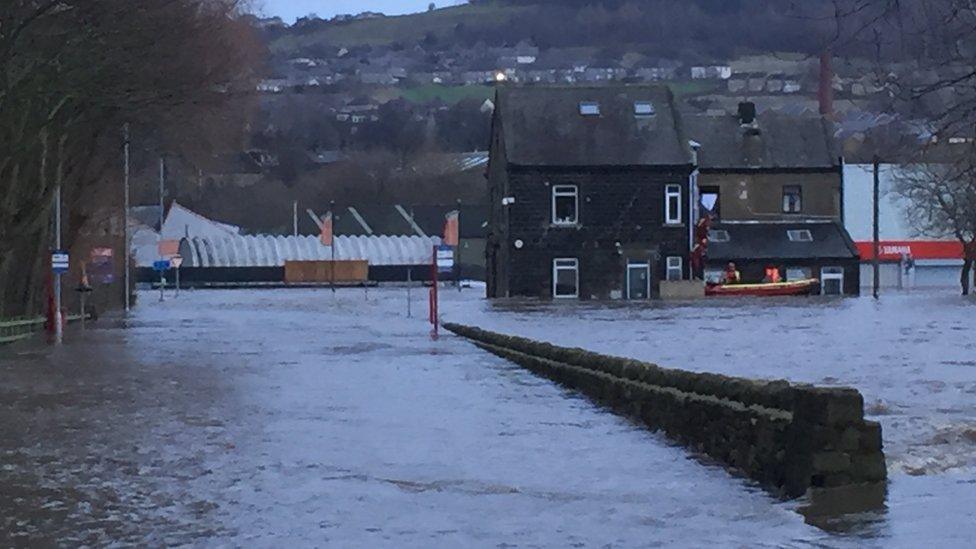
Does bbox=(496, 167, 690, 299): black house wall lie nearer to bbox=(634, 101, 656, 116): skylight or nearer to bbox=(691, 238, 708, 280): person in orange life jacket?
bbox=(691, 238, 708, 280): person in orange life jacket

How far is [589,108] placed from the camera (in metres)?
79.1

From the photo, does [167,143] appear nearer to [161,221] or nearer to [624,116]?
[624,116]

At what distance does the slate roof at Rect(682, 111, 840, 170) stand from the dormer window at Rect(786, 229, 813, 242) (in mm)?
3445

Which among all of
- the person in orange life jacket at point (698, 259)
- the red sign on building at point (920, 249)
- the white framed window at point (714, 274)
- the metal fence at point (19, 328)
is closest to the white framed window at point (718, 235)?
the white framed window at point (714, 274)

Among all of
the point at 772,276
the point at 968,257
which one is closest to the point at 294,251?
the point at 968,257

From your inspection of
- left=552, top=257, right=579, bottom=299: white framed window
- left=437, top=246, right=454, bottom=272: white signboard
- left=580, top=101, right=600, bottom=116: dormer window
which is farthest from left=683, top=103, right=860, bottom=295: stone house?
left=437, top=246, right=454, bottom=272: white signboard

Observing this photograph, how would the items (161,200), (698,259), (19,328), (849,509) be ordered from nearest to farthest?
(849,509), (19,328), (698,259), (161,200)

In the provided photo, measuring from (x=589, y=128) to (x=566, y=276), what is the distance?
6.40 m

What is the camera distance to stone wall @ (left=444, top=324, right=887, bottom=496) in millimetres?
14844

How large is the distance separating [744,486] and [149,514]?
4.92m

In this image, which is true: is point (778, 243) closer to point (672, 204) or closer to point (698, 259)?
point (698, 259)

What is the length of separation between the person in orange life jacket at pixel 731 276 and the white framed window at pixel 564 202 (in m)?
6.69

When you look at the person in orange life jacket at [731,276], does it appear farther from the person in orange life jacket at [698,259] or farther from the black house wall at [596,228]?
the black house wall at [596,228]

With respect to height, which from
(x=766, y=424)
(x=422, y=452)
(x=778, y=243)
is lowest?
(x=422, y=452)
